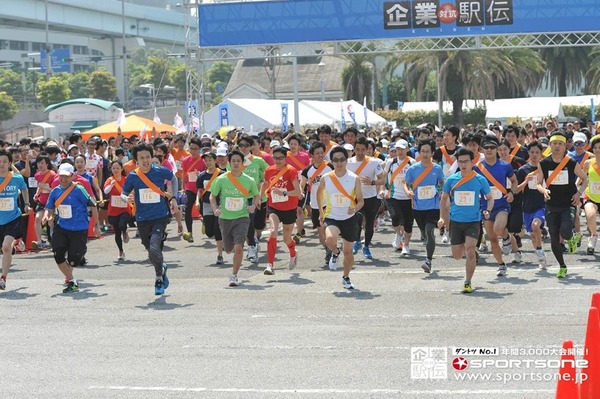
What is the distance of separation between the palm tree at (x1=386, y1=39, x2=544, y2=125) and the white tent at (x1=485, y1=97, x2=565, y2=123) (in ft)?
11.3

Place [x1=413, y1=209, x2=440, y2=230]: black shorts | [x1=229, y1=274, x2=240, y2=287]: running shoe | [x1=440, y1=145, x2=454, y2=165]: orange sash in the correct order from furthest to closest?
1. [x1=440, y1=145, x2=454, y2=165]: orange sash
2. [x1=413, y1=209, x2=440, y2=230]: black shorts
3. [x1=229, y1=274, x2=240, y2=287]: running shoe

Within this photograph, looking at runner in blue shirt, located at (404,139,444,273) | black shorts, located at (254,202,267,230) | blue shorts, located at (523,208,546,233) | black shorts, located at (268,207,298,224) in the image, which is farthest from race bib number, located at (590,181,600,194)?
black shorts, located at (254,202,267,230)

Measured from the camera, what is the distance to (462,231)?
12.8 m

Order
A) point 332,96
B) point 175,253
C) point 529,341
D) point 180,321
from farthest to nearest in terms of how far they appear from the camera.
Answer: point 332,96, point 175,253, point 180,321, point 529,341

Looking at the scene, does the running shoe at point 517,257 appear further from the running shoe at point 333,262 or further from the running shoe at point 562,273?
the running shoe at point 333,262

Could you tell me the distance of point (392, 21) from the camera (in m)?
33.8

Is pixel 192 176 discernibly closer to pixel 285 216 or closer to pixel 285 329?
pixel 285 216

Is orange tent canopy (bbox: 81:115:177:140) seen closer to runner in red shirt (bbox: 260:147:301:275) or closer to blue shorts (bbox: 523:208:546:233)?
runner in red shirt (bbox: 260:147:301:275)

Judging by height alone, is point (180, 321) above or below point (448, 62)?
below

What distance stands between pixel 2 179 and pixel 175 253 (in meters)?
4.50

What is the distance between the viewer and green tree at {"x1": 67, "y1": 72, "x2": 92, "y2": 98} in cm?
9862

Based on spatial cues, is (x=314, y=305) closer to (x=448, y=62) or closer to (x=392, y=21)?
(x=392, y=21)

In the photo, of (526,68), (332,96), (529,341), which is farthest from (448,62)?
(529,341)

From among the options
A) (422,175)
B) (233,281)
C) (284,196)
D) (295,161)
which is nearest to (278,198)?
(284,196)
